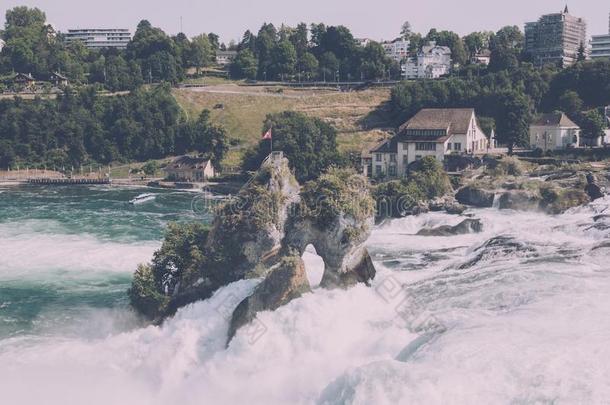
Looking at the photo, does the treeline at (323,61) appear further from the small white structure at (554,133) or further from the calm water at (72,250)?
the calm water at (72,250)

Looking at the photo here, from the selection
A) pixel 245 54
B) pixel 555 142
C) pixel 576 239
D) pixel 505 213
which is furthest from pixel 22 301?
pixel 245 54

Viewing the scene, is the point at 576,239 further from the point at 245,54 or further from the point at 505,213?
the point at 245,54

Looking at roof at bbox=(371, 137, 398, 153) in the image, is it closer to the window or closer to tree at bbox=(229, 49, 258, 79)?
the window

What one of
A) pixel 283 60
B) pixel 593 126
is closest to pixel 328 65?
pixel 283 60

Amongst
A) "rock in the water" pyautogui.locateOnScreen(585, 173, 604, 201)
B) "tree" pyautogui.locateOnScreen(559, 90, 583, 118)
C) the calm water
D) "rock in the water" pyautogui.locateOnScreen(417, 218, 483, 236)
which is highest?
"tree" pyautogui.locateOnScreen(559, 90, 583, 118)

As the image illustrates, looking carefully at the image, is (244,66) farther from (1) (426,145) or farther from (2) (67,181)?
(1) (426,145)

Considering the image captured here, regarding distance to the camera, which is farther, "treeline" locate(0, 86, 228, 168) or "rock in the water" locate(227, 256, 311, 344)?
"treeline" locate(0, 86, 228, 168)

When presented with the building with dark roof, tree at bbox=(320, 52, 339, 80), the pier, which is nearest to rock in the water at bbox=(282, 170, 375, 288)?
the pier
